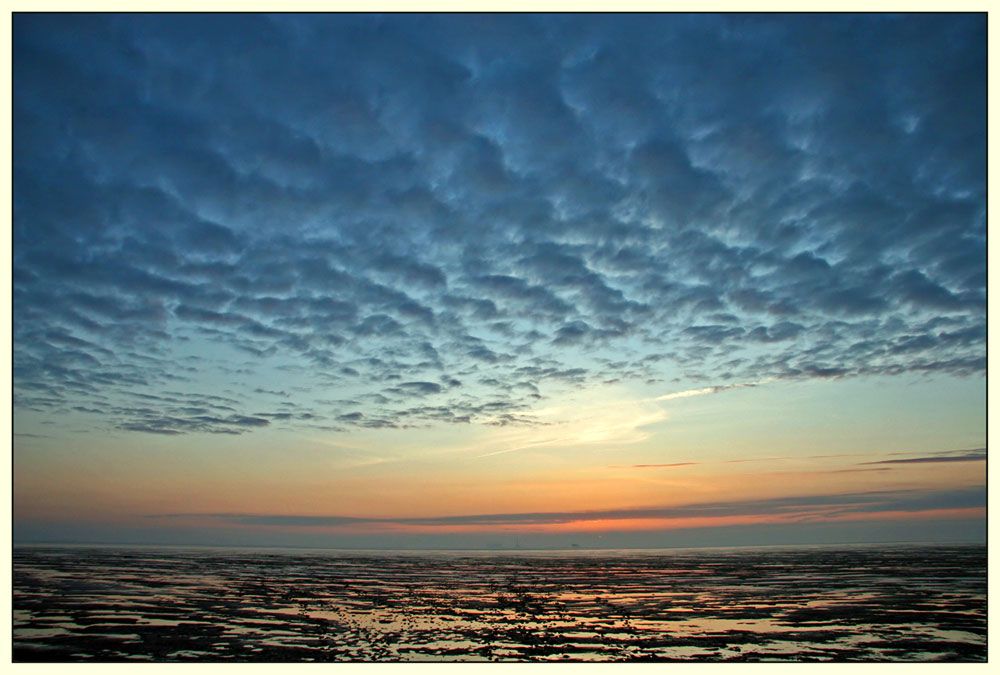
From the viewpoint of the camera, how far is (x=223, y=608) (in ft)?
81.8

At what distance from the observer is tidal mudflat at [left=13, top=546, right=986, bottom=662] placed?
1761 cm

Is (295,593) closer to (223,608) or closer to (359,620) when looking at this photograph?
(223,608)

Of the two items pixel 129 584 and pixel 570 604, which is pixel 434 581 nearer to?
pixel 570 604

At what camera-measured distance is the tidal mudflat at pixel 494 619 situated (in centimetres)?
1761

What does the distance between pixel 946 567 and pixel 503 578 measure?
34.7 m

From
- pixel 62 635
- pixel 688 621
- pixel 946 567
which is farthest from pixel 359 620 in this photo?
pixel 946 567

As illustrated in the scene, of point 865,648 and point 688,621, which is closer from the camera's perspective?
point 865,648

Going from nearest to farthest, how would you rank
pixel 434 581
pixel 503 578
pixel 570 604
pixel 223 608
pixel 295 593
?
pixel 223 608 → pixel 570 604 → pixel 295 593 → pixel 434 581 → pixel 503 578

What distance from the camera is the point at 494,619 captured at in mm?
23391

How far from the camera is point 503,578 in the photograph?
42.5 metres

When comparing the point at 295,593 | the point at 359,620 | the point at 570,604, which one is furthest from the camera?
the point at 295,593

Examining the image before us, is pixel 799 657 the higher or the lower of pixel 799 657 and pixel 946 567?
the higher
